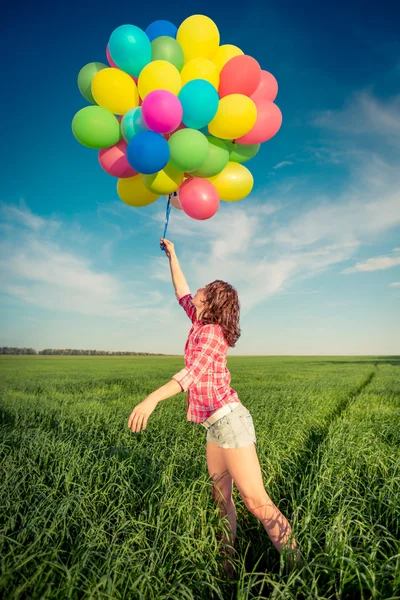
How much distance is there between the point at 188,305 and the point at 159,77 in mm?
2157

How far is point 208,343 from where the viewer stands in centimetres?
253

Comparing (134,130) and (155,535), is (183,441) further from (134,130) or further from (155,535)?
(134,130)

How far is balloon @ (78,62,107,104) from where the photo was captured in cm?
404

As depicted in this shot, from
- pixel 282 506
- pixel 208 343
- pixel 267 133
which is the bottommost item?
pixel 282 506

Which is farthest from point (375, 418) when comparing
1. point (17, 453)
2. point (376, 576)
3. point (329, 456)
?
point (17, 453)

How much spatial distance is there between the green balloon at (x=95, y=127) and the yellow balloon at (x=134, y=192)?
1.45 ft

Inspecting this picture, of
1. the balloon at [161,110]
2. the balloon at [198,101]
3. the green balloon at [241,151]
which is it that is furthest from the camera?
the green balloon at [241,151]

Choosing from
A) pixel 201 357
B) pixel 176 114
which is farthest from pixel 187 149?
pixel 201 357

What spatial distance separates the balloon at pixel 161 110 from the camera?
3270 millimetres

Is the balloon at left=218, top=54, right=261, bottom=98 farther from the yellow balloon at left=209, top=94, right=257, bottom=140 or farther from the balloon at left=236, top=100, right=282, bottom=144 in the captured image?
the balloon at left=236, top=100, right=282, bottom=144

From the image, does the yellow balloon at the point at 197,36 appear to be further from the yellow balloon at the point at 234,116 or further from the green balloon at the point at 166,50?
the yellow balloon at the point at 234,116

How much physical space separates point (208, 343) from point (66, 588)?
5.18ft

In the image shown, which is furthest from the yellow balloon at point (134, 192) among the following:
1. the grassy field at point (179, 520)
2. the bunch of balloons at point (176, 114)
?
the grassy field at point (179, 520)

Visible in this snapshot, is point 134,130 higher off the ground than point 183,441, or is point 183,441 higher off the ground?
point 134,130
